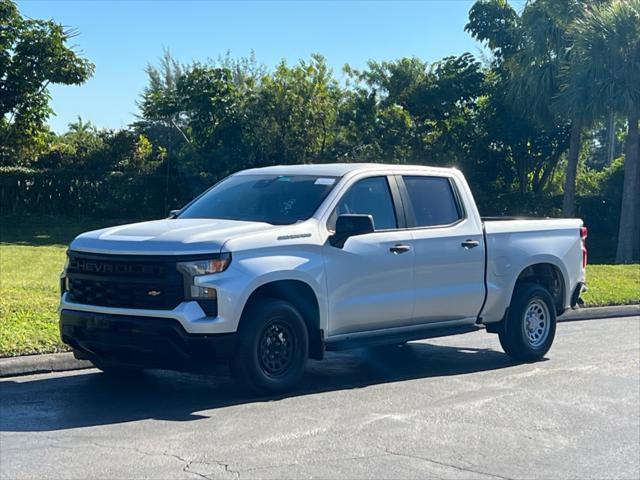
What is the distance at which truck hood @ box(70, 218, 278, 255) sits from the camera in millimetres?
7605

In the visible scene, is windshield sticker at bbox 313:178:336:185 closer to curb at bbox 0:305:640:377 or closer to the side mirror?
the side mirror

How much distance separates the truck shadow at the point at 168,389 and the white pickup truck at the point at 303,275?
0.88 ft

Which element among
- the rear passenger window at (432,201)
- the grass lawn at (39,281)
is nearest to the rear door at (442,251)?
the rear passenger window at (432,201)

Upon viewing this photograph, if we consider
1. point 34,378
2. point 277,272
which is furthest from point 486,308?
point 34,378

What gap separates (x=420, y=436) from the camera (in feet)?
22.8

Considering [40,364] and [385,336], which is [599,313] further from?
[40,364]

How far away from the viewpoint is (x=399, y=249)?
8961 mm

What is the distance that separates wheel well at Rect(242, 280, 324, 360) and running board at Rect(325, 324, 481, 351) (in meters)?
0.13

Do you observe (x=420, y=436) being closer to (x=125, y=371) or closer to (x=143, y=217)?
(x=125, y=371)

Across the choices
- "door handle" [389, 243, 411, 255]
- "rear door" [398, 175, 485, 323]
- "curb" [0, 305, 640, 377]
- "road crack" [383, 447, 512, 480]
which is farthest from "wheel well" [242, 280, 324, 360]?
"curb" [0, 305, 640, 377]

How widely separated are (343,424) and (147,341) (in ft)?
5.54

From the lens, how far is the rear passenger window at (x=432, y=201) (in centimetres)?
951

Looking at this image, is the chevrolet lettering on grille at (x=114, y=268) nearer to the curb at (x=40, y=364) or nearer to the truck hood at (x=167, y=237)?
the truck hood at (x=167, y=237)

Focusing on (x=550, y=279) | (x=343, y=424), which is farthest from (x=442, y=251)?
(x=343, y=424)
